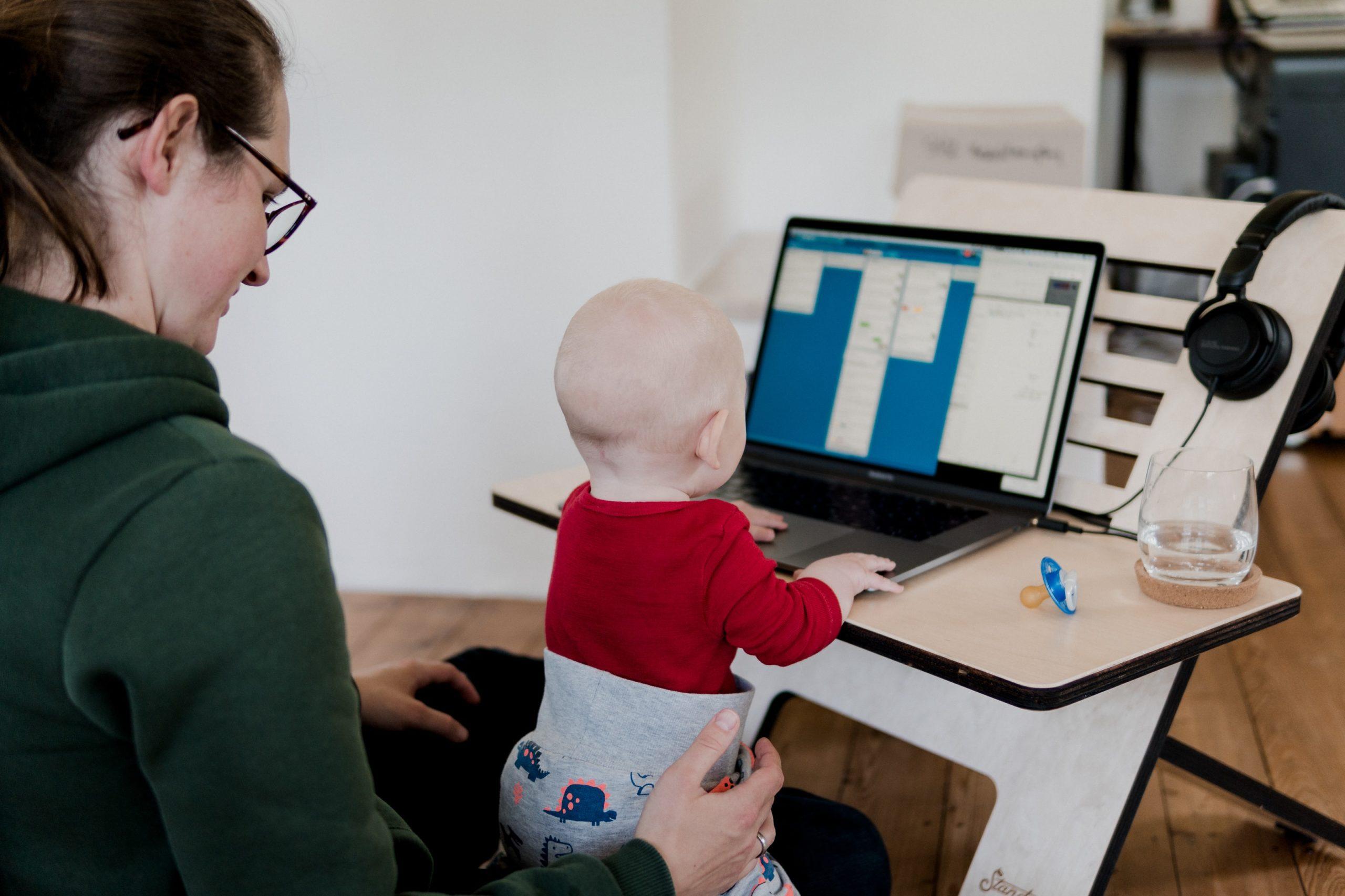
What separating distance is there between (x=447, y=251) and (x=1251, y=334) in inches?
64.4

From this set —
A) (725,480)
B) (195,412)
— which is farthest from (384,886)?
(725,480)

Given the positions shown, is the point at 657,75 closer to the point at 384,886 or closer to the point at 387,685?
the point at 387,685

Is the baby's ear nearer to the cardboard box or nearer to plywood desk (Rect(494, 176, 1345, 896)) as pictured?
plywood desk (Rect(494, 176, 1345, 896))

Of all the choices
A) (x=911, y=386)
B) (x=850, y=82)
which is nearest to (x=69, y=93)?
(x=911, y=386)

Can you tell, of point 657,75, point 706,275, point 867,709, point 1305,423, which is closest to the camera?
point 1305,423

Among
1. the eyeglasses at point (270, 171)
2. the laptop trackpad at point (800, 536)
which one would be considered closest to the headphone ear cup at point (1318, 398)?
the laptop trackpad at point (800, 536)

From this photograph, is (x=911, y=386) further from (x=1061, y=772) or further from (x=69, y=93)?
(x=69, y=93)

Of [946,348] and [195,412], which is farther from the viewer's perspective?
[946,348]

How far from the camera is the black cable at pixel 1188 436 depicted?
1105 mm

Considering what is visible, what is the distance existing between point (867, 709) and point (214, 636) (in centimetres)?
106

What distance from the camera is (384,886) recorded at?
2.17ft

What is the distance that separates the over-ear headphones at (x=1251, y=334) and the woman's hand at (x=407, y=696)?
0.82 metres

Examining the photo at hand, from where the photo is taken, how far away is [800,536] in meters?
1.12

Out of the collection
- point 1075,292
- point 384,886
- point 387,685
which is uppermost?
point 1075,292
